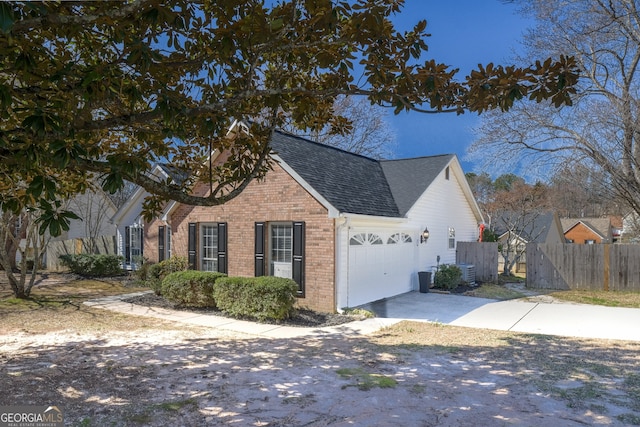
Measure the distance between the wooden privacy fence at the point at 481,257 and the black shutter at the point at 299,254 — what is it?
10.3 metres

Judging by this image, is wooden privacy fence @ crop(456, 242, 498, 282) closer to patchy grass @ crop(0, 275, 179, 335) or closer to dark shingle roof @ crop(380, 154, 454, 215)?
dark shingle roof @ crop(380, 154, 454, 215)

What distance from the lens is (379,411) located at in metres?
5.00

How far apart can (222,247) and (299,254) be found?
10.4 ft

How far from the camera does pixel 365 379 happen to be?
6148mm

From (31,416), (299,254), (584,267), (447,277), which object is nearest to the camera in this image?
(31,416)

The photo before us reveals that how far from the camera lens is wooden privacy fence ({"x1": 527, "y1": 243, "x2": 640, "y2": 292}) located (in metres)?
16.3

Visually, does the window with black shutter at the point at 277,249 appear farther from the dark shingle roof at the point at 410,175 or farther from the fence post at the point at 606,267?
the fence post at the point at 606,267

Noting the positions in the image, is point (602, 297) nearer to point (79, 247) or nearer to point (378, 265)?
point (378, 265)

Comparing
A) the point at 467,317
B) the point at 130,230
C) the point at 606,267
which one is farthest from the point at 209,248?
the point at 606,267

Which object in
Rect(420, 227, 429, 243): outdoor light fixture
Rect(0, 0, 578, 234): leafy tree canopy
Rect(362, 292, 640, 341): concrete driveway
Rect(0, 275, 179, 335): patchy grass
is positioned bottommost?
Rect(362, 292, 640, 341): concrete driveway

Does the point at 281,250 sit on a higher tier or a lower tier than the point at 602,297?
higher

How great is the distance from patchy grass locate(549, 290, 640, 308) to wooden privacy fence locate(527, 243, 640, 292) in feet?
1.51

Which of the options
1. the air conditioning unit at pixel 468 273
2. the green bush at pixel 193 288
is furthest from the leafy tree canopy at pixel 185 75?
the air conditioning unit at pixel 468 273

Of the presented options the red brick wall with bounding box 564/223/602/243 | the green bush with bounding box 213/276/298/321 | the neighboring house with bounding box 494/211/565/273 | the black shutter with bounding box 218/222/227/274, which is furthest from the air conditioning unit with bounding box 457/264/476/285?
the red brick wall with bounding box 564/223/602/243
